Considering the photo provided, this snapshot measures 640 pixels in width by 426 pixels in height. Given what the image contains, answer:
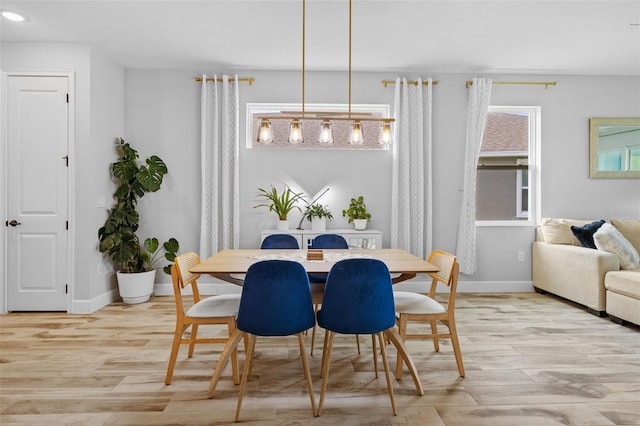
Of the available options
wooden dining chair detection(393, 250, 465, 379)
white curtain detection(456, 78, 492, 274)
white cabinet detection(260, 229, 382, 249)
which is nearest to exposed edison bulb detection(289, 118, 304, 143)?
wooden dining chair detection(393, 250, 465, 379)

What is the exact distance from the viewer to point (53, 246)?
3.84m

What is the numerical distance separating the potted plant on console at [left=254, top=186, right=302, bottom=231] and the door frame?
191cm

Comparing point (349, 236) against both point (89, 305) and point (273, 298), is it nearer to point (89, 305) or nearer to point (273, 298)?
point (273, 298)

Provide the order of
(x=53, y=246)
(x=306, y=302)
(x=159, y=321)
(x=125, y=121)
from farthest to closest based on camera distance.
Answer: (x=125, y=121) → (x=53, y=246) → (x=159, y=321) → (x=306, y=302)

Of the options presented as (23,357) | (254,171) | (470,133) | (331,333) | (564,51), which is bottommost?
(23,357)

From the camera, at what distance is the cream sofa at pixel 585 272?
11.0 feet

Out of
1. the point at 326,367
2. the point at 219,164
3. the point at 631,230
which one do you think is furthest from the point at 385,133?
the point at 631,230

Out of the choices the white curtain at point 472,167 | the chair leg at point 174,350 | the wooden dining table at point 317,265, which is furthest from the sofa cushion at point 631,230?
the chair leg at point 174,350

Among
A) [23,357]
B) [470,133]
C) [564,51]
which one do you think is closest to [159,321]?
[23,357]

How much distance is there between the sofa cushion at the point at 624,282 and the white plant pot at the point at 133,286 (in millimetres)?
4579

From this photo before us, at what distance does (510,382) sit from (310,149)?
3.16 metres

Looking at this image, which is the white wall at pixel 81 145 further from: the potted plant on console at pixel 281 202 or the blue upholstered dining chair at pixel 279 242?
the blue upholstered dining chair at pixel 279 242

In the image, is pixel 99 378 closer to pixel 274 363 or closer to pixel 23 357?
pixel 23 357

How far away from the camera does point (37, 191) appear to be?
3812 millimetres
